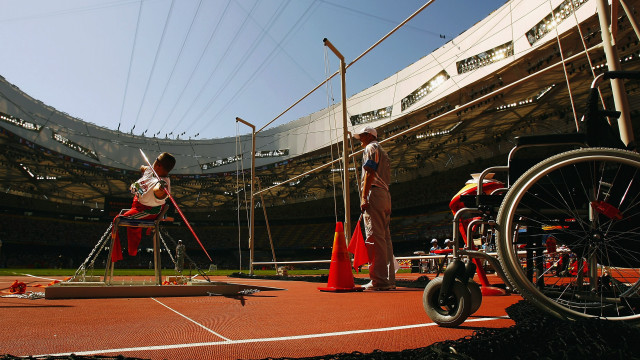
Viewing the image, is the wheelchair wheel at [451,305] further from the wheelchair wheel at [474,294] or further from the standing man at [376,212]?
the standing man at [376,212]

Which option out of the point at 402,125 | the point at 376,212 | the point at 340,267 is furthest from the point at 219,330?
the point at 402,125

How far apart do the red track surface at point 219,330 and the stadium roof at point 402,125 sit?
16.4ft

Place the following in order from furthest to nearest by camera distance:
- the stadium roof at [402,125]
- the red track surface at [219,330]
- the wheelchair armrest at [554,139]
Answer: the stadium roof at [402,125]
the wheelchair armrest at [554,139]
the red track surface at [219,330]

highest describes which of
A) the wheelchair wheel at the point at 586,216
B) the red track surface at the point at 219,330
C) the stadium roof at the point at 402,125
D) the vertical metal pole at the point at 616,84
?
the stadium roof at the point at 402,125

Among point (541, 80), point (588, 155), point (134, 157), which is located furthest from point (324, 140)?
point (588, 155)

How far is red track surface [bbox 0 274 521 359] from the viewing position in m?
1.25

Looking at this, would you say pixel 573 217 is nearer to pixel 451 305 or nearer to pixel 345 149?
pixel 451 305

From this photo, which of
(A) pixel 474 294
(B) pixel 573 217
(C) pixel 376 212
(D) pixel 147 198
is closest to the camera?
(B) pixel 573 217

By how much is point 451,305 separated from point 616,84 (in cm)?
176

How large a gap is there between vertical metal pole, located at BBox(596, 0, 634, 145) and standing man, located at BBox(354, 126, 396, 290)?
6.25 ft

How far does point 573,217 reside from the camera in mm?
1481

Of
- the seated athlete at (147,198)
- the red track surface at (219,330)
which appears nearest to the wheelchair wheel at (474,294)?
the red track surface at (219,330)

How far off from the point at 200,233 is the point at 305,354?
142 feet

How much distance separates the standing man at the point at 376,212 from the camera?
3.74m
